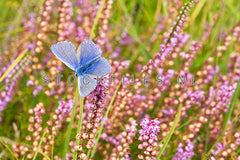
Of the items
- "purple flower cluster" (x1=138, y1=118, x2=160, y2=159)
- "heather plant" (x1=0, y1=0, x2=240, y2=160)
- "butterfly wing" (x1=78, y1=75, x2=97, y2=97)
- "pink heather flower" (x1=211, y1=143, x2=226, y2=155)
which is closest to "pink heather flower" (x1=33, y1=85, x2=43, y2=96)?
"heather plant" (x1=0, y1=0, x2=240, y2=160)

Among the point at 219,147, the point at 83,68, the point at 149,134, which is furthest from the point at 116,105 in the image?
the point at 219,147

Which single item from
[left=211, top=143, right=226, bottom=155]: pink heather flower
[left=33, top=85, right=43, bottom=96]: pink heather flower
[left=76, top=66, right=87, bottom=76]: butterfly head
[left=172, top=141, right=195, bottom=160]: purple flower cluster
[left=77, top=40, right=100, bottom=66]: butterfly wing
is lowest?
[left=172, top=141, right=195, bottom=160]: purple flower cluster

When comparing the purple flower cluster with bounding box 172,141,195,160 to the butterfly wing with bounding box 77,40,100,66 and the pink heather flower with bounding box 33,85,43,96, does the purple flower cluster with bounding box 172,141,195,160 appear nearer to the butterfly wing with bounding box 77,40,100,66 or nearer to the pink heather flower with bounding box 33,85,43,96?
the butterfly wing with bounding box 77,40,100,66

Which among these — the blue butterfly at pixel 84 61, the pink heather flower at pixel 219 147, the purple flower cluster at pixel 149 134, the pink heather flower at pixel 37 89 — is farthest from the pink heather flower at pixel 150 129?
the pink heather flower at pixel 37 89

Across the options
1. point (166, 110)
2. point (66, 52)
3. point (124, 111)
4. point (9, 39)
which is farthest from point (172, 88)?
point (9, 39)

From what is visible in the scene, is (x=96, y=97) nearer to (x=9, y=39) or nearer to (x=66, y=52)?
(x=66, y=52)

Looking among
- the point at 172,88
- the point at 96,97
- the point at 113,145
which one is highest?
the point at 172,88

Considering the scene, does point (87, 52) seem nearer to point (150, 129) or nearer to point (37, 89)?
point (150, 129)
